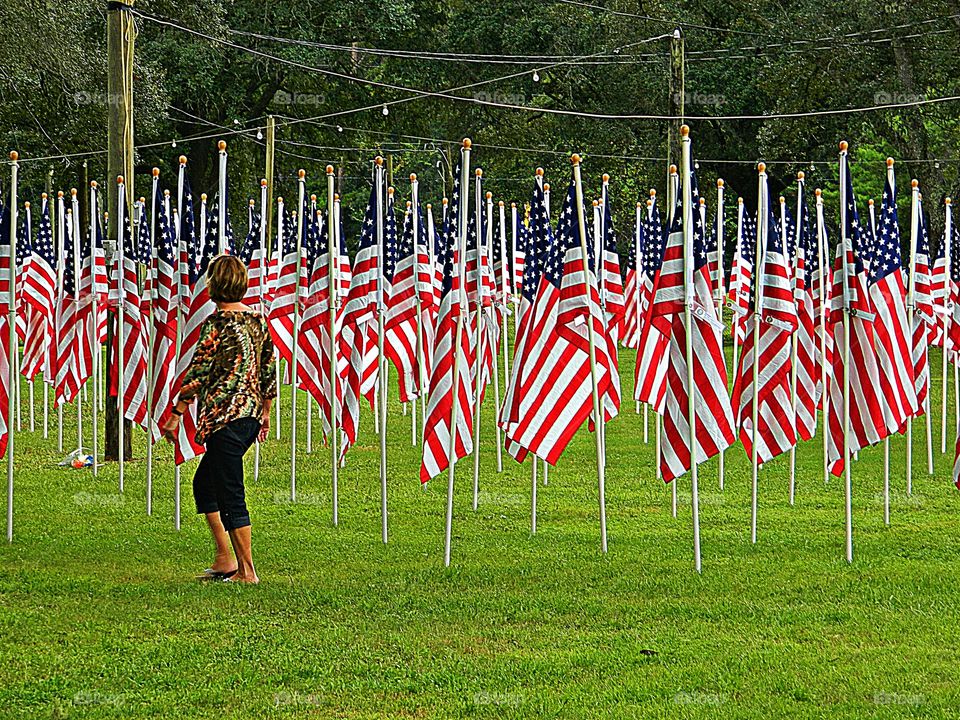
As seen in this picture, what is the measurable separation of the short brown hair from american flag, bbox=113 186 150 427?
158 inches

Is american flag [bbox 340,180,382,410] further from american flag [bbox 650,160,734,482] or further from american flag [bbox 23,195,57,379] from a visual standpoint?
american flag [bbox 23,195,57,379]

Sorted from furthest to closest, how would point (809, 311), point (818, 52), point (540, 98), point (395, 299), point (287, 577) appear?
1. point (540, 98)
2. point (818, 52)
3. point (809, 311)
4. point (395, 299)
5. point (287, 577)

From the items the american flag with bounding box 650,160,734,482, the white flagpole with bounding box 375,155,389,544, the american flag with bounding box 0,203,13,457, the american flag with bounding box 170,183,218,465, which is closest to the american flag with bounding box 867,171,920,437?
the american flag with bounding box 650,160,734,482

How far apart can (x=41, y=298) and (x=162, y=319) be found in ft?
17.9

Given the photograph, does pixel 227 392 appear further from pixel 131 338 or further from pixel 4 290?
pixel 131 338

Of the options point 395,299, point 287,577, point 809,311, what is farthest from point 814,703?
point 809,311

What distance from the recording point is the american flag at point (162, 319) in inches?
472

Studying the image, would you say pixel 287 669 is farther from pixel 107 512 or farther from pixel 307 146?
pixel 307 146

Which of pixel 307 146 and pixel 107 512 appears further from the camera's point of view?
pixel 307 146

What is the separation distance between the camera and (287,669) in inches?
294

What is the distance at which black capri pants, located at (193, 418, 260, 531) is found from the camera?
9102mm

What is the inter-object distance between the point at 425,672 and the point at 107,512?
617cm

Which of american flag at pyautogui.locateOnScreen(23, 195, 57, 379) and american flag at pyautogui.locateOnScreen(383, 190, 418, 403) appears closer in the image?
american flag at pyautogui.locateOnScreen(383, 190, 418, 403)

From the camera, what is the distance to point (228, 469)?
9.09m
